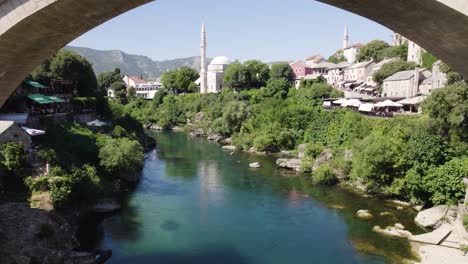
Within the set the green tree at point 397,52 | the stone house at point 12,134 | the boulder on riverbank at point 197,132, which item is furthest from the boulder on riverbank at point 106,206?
the green tree at point 397,52

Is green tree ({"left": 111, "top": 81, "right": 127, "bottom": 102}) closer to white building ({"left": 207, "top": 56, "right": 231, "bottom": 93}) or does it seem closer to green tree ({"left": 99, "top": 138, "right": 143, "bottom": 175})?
white building ({"left": 207, "top": 56, "right": 231, "bottom": 93})

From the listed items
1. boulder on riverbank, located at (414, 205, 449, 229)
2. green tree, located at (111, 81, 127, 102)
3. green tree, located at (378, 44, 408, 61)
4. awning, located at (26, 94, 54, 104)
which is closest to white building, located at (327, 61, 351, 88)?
green tree, located at (378, 44, 408, 61)

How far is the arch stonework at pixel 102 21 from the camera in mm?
3146

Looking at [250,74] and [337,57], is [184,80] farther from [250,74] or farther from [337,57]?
A: [337,57]

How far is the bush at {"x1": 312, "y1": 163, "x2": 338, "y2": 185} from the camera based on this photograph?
1966 centimetres

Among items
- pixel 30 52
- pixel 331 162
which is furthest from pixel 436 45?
pixel 331 162

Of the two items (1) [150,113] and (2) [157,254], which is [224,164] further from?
(1) [150,113]

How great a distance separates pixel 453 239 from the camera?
12.3 meters

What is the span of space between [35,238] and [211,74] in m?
46.0

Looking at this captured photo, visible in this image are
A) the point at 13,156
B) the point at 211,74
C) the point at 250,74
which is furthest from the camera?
the point at 211,74

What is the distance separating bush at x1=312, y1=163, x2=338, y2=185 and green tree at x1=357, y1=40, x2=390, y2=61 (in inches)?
1056

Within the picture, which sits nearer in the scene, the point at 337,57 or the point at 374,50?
the point at 374,50

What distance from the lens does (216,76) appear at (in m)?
54.5

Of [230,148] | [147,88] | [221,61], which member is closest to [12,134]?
[230,148]
